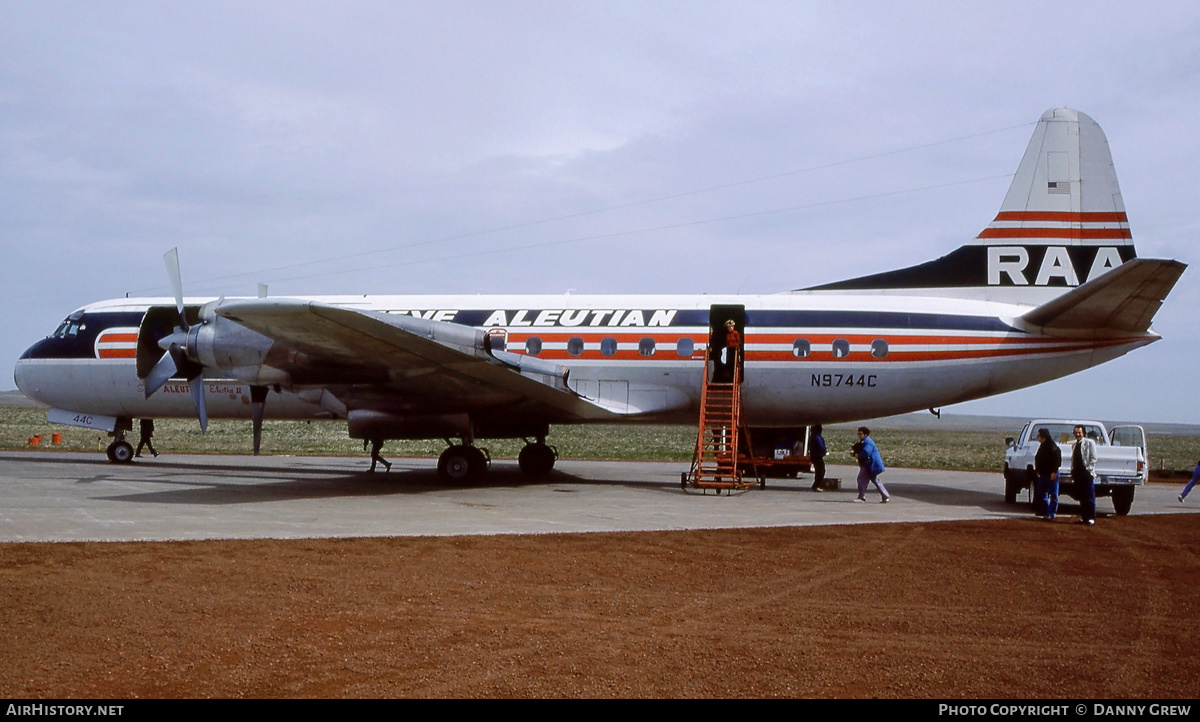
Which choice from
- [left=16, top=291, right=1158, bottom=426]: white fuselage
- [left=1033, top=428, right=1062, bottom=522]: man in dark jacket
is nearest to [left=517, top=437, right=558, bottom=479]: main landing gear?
[left=16, top=291, right=1158, bottom=426]: white fuselage

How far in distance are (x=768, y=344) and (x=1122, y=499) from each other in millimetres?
6392

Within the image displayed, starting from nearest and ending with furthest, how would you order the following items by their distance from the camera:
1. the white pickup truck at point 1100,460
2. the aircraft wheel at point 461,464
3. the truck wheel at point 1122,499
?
the white pickup truck at point 1100,460 < the truck wheel at point 1122,499 < the aircraft wheel at point 461,464

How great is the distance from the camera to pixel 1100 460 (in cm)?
1468

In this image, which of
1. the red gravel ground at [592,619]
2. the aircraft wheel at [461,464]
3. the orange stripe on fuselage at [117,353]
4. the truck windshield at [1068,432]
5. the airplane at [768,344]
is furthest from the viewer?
the orange stripe on fuselage at [117,353]

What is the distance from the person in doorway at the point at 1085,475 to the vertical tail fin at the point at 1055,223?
195 inches

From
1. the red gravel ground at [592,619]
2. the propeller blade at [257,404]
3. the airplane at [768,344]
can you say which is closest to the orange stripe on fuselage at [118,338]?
the airplane at [768,344]

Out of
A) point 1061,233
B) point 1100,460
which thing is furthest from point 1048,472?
point 1061,233

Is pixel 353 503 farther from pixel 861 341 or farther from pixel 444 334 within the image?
pixel 861 341

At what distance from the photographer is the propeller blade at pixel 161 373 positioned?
16.8 metres

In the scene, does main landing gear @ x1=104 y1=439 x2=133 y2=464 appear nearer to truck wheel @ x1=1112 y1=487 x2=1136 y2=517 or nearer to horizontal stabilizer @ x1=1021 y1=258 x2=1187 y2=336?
horizontal stabilizer @ x1=1021 y1=258 x2=1187 y2=336

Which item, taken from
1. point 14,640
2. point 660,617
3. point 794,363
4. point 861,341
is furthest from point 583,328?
point 14,640

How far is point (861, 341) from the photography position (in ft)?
57.0

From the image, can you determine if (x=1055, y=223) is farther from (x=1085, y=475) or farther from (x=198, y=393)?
(x=198, y=393)

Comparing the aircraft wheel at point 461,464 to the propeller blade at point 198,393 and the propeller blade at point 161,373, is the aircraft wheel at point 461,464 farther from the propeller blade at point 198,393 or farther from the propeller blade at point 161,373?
the propeller blade at point 161,373
